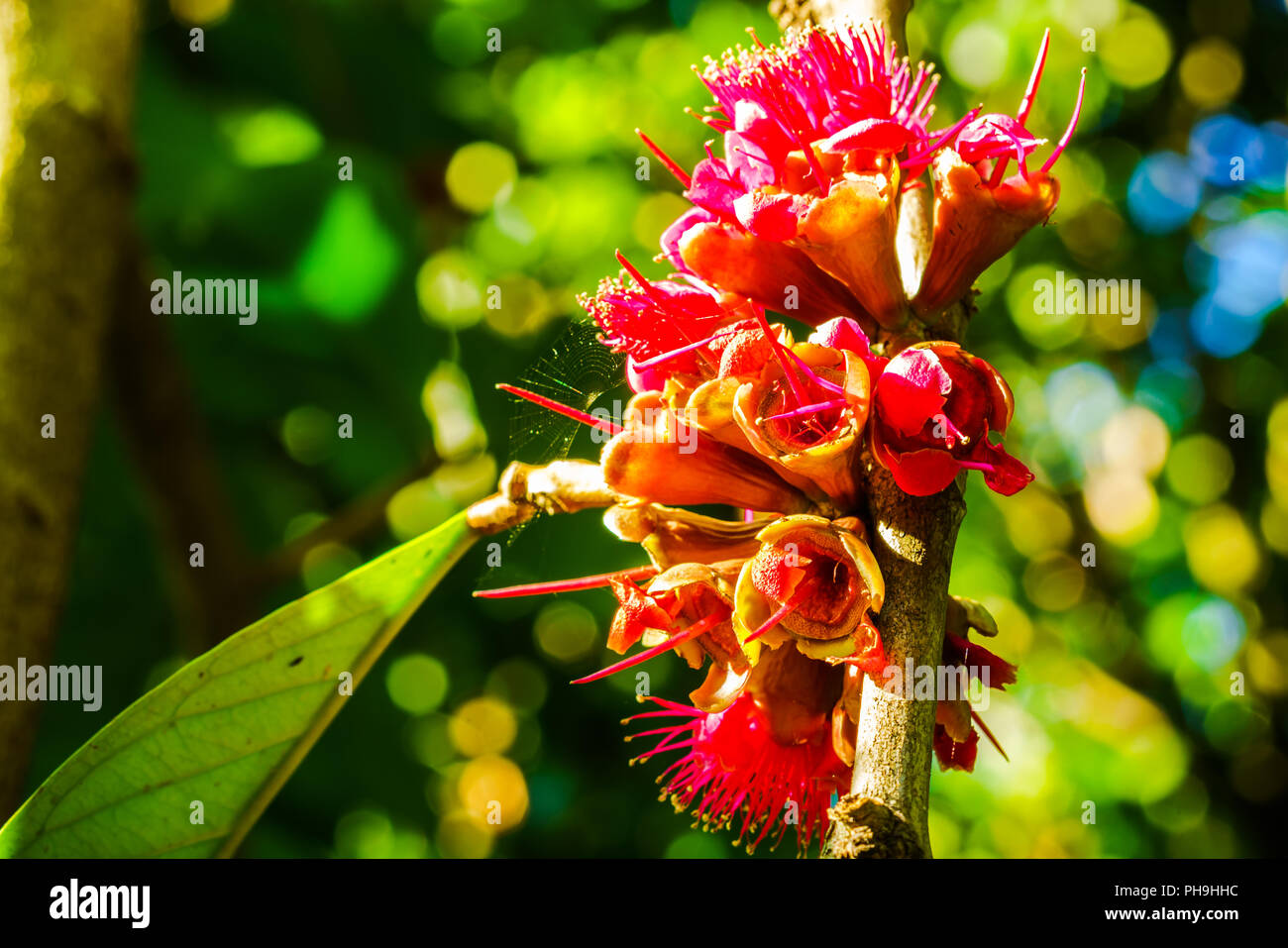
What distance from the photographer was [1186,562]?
3811mm

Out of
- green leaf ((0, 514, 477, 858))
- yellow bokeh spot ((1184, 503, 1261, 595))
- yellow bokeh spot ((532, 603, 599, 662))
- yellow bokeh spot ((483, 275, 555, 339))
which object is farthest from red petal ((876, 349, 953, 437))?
yellow bokeh spot ((1184, 503, 1261, 595))

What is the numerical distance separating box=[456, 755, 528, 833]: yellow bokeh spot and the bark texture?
1.74m

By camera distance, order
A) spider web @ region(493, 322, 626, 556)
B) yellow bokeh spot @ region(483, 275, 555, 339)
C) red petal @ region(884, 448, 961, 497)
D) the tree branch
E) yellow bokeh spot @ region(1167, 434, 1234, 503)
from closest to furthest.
Result: the tree branch, red petal @ region(884, 448, 961, 497), spider web @ region(493, 322, 626, 556), yellow bokeh spot @ region(483, 275, 555, 339), yellow bokeh spot @ region(1167, 434, 1234, 503)

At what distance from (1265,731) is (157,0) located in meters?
4.14

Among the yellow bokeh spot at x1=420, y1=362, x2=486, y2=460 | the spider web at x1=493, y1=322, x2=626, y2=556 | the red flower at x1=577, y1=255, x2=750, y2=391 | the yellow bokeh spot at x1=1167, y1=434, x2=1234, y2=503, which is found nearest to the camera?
the red flower at x1=577, y1=255, x2=750, y2=391

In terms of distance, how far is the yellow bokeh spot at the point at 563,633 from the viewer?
10.1 feet

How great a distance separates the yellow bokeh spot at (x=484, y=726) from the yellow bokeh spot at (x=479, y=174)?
58.7 inches

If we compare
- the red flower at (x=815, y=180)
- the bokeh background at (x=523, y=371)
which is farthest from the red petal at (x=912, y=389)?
the bokeh background at (x=523, y=371)

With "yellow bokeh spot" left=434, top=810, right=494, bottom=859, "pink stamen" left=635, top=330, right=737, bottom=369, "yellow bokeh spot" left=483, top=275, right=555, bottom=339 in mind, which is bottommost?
"yellow bokeh spot" left=434, top=810, right=494, bottom=859

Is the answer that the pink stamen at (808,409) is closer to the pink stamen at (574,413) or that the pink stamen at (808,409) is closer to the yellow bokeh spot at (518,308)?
→ the pink stamen at (574,413)

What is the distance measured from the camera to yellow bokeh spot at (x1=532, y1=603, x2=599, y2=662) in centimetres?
309

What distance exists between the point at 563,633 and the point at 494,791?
606 millimetres

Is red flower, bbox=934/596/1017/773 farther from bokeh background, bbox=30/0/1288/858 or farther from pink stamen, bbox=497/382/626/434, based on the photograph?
bokeh background, bbox=30/0/1288/858
